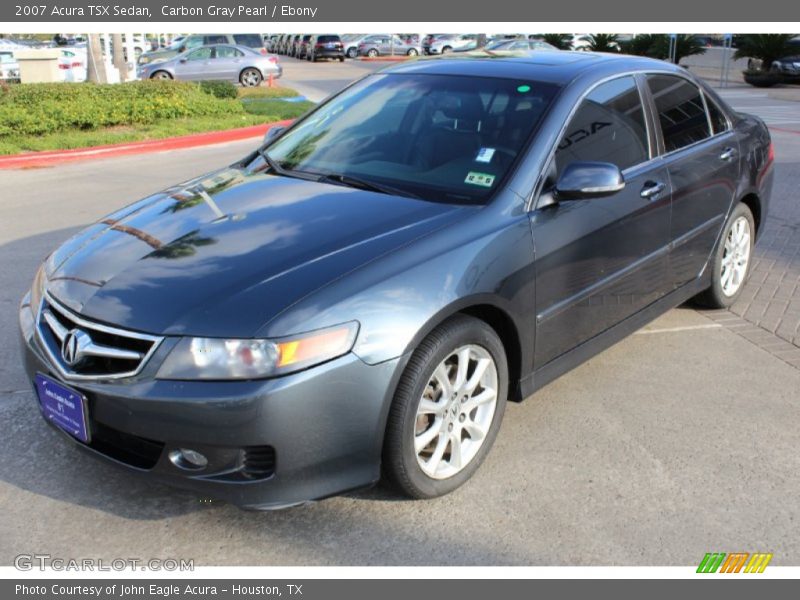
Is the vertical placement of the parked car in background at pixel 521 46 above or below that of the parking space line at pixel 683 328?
above

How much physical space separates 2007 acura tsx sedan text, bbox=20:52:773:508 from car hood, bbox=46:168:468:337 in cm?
1

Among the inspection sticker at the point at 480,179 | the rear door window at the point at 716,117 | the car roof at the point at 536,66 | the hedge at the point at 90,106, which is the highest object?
the car roof at the point at 536,66

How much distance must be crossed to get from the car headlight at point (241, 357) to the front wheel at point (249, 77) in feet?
79.9

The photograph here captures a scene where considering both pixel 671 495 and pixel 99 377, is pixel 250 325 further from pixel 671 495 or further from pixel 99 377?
pixel 671 495

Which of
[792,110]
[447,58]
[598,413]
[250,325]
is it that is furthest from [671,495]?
[792,110]

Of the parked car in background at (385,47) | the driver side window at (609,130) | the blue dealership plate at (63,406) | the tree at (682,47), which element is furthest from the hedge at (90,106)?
the parked car in background at (385,47)

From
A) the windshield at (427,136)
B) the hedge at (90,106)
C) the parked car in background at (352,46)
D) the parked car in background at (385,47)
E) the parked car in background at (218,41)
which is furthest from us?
the parked car in background at (352,46)

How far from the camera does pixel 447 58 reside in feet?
15.2

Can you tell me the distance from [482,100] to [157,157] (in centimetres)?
920

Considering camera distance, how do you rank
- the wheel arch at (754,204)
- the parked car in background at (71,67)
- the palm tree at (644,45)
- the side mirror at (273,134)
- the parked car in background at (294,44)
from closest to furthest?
the side mirror at (273,134) < the wheel arch at (754,204) < the parked car in background at (71,67) < the palm tree at (644,45) < the parked car in background at (294,44)

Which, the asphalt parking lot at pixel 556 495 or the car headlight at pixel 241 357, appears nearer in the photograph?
the car headlight at pixel 241 357

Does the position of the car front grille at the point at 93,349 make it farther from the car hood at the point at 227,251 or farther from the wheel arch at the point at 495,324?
the wheel arch at the point at 495,324

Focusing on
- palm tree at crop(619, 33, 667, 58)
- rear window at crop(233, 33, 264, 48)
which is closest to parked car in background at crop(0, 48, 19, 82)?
rear window at crop(233, 33, 264, 48)

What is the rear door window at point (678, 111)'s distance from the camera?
15.0 ft
